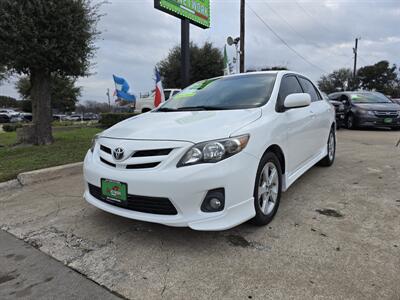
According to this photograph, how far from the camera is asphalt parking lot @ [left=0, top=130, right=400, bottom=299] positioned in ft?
7.29

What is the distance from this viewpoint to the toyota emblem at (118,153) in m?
2.83

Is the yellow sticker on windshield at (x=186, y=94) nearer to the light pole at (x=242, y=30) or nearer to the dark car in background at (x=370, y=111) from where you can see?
the dark car in background at (x=370, y=111)

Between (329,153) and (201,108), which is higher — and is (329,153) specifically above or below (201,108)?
below

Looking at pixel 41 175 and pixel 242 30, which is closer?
pixel 41 175

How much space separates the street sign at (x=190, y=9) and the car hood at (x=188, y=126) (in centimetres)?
565

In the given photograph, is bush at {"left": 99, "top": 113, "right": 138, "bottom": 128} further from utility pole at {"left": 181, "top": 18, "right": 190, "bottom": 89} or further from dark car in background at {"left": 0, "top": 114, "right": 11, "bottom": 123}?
dark car in background at {"left": 0, "top": 114, "right": 11, "bottom": 123}

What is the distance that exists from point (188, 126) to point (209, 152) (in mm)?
430

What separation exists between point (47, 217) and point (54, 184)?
144 cm

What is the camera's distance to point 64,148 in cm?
754

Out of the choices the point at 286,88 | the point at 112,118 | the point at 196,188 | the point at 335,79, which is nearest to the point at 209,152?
the point at 196,188

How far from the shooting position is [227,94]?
3830 mm

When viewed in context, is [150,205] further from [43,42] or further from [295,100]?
[43,42]

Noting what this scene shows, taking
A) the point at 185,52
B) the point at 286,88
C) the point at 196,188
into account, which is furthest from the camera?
the point at 185,52

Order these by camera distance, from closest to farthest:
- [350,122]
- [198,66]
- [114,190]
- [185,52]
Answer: [114,190], [185,52], [350,122], [198,66]
